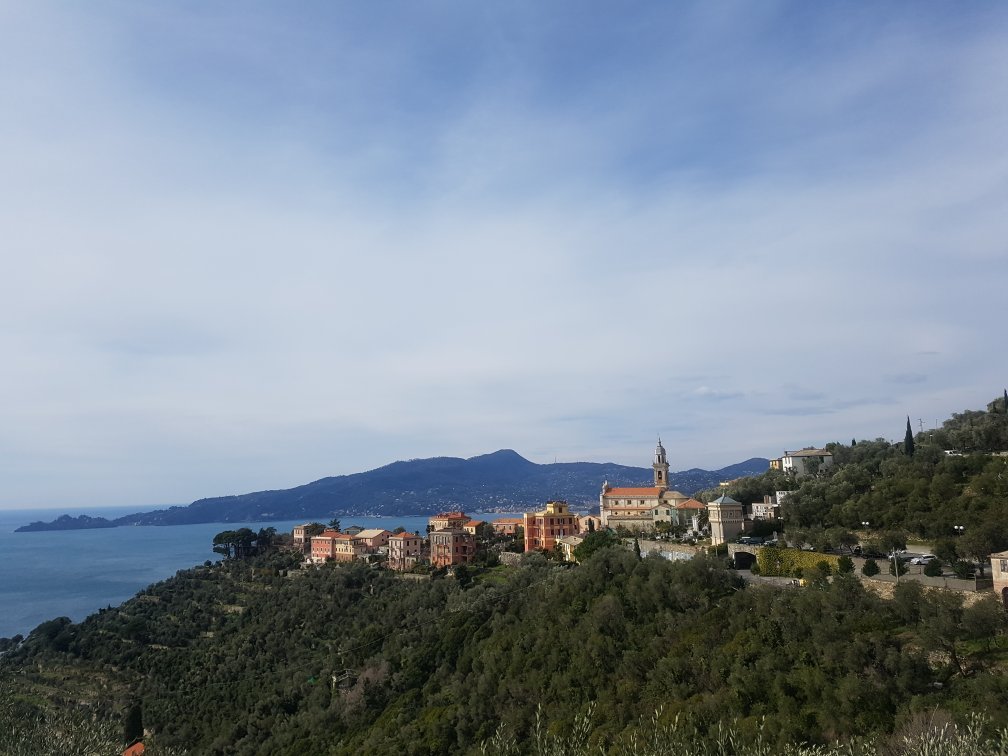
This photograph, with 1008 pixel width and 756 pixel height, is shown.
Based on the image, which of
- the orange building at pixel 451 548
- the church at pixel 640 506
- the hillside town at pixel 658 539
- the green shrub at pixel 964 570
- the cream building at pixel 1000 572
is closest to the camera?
the cream building at pixel 1000 572

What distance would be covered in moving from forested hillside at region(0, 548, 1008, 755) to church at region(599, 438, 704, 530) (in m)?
9.08

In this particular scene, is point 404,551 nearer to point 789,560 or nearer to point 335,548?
point 335,548

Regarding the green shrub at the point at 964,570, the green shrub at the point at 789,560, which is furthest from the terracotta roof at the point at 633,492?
the green shrub at the point at 964,570

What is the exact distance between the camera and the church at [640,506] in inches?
2111

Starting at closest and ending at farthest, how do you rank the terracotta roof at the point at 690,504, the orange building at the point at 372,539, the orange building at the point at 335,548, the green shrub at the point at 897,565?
the green shrub at the point at 897,565, the terracotta roof at the point at 690,504, the orange building at the point at 335,548, the orange building at the point at 372,539

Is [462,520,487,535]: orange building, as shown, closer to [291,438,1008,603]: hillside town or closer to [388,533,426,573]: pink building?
[291,438,1008,603]: hillside town

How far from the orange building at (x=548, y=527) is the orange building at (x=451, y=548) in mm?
5100

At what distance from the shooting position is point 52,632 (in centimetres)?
5994

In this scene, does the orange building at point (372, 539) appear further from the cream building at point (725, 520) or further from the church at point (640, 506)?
the cream building at point (725, 520)

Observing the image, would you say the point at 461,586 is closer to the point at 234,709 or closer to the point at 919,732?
the point at 234,709

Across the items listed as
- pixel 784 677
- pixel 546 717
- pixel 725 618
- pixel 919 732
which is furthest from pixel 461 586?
pixel 919 732

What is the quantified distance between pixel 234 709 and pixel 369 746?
1472cm

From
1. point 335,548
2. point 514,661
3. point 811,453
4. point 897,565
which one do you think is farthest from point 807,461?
point 335,548

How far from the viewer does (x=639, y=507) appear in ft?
190
